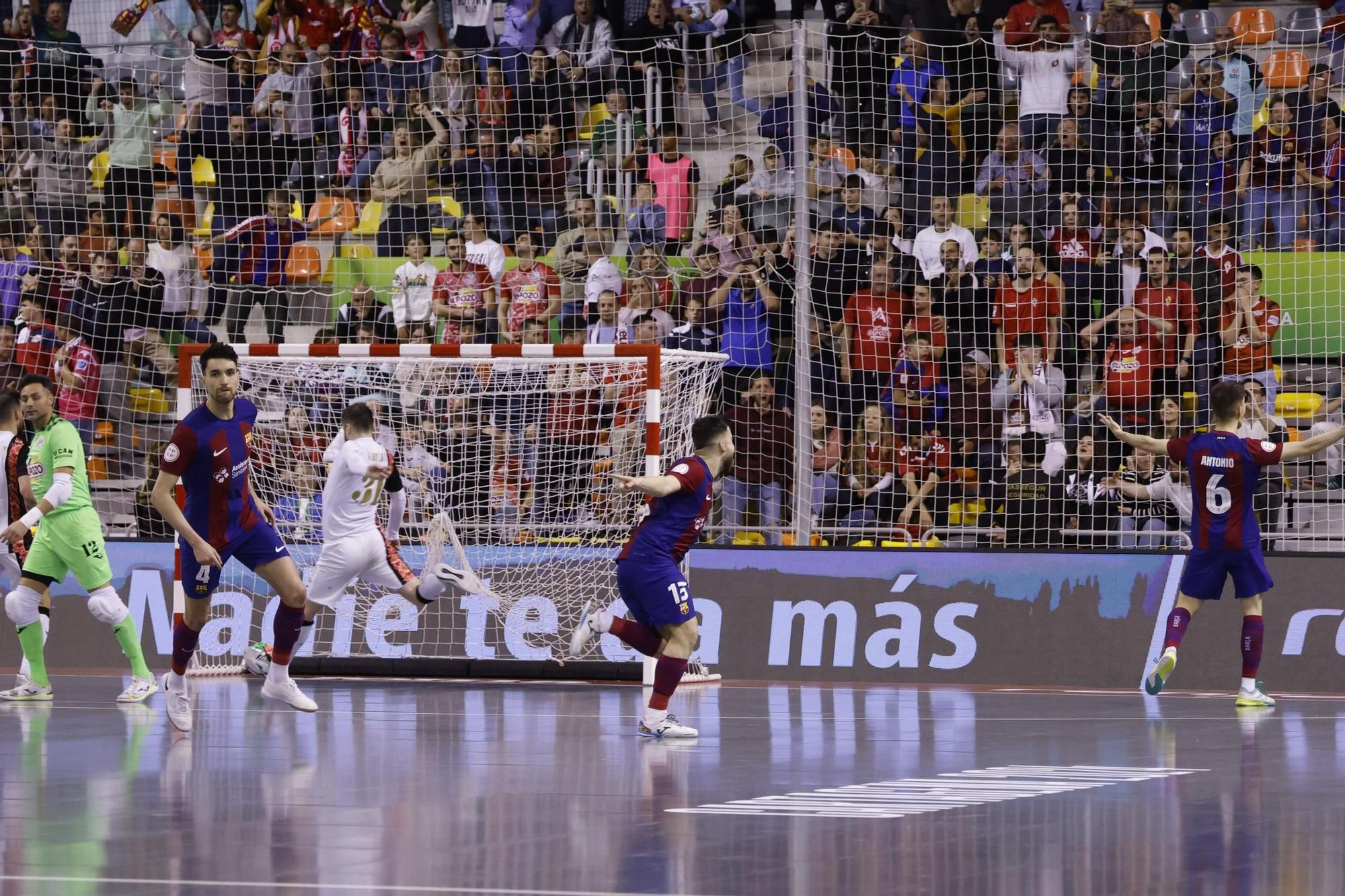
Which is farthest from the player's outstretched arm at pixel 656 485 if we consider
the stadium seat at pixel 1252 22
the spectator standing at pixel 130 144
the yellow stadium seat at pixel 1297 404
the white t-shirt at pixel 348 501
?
the spectator standing at pixel 130 144

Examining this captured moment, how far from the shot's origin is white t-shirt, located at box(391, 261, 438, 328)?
18500 mm

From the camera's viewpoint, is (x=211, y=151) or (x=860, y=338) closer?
(x=860, y=338)

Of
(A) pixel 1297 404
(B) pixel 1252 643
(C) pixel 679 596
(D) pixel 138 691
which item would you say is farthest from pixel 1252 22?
(D) pixel 138 691

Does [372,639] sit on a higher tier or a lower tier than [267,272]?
lower

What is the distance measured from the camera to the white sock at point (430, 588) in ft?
44.7

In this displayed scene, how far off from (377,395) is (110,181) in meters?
5.55

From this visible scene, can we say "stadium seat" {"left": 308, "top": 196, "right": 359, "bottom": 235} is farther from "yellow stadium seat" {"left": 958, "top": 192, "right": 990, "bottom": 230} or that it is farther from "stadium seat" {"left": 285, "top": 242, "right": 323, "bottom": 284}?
"yellow stadium seat" {"left": 958, "top": 192, "right": 990, "bottom": 230}

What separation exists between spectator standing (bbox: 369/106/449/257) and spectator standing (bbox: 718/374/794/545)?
4.95m

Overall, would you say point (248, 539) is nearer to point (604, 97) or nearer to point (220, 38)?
point (604, 97)

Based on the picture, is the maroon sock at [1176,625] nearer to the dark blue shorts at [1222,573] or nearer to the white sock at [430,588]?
the dark blue shorts at [1222,573]

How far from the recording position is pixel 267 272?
64.0 ft

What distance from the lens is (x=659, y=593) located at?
10430mm

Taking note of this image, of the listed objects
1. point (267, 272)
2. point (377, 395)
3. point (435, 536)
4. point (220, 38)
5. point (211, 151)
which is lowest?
point (435, 536)

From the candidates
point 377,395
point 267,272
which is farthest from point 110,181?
point 377,395
